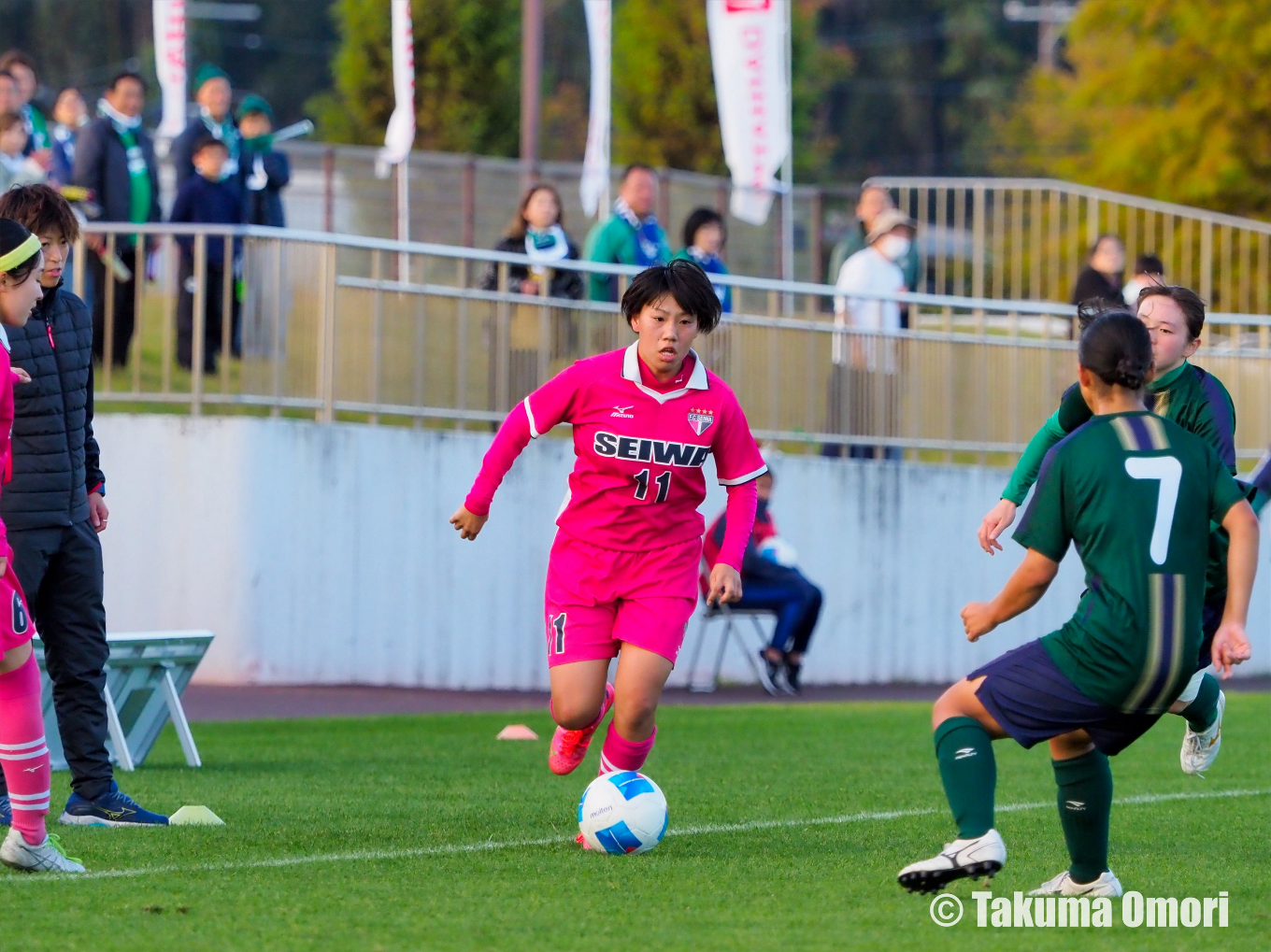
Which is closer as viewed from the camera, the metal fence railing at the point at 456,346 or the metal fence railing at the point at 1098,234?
the metal fence railing at the point at 456,346

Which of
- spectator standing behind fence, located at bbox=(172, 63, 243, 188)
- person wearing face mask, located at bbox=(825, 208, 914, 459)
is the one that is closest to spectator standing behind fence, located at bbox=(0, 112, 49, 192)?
spectator standing behind fence, located at bbox=(172, 63, 243, 188)

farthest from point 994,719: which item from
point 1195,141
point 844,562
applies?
point 1195,141

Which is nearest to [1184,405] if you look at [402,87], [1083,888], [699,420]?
[699,420]

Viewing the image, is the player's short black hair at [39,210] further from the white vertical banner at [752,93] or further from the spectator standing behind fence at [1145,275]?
the white vertical banner at [752,93]

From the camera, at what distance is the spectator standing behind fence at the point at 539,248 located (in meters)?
14.9

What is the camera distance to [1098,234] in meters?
27.0

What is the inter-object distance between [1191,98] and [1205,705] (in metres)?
26.8

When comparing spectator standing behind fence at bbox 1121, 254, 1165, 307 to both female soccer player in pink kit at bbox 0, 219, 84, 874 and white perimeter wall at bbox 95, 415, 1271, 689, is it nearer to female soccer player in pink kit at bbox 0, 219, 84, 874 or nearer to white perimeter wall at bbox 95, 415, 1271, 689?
white perimeter wall at bbox 95, 415, 1271, 689

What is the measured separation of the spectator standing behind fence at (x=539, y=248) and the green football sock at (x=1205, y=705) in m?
8.06

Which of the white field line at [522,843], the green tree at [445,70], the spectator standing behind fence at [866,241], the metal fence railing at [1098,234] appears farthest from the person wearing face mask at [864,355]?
the green tree at [445,70]

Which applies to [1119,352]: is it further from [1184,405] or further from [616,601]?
[616,601]

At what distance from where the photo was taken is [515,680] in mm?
15023

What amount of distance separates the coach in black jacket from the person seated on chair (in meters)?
7.88

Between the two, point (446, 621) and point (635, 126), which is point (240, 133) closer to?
point (446, 621)
